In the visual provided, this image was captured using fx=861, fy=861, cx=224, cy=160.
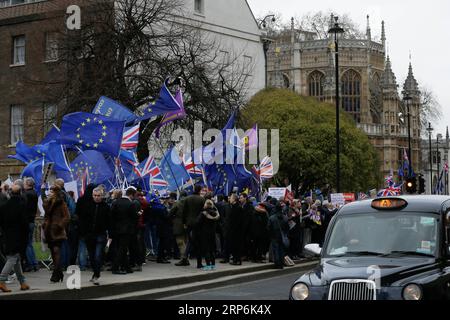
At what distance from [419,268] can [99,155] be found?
14.1 meters

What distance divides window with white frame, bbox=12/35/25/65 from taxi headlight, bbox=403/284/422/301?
37.3 metres

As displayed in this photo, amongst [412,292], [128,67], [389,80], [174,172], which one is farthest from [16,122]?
[389,80]

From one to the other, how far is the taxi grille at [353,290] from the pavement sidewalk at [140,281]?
6.60 meters

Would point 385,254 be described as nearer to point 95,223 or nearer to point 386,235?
point 386,235

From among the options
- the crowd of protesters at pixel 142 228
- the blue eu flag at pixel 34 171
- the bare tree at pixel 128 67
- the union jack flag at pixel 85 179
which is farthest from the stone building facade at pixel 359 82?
the union jack flag at pixel 85 179

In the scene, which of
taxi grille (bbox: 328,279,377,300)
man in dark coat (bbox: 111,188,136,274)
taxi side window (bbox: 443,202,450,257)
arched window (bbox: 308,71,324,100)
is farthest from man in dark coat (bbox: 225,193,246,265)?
arched window (bbox: 308,71,324,100)

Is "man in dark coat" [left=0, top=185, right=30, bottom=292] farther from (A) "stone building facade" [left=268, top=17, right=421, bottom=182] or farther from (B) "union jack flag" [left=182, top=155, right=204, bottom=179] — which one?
(A) "stone building facade" [left=268, top=17, right=421, bottom=182]

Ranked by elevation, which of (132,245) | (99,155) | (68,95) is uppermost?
(68,95)

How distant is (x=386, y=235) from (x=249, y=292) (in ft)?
23.7

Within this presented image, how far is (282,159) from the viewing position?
62.1 meters

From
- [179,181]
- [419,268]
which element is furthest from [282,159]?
[419,268]

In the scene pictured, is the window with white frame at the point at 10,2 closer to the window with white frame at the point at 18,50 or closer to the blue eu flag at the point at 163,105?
the window with white frame at the point at 18,50

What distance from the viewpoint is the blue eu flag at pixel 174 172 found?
2627 cm
